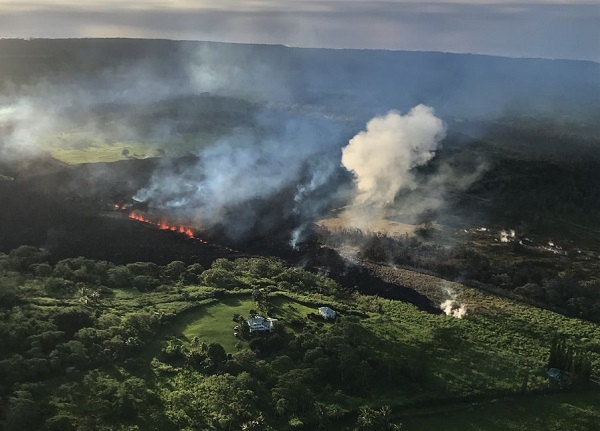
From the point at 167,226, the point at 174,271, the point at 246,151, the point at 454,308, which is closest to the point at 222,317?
the point at 174,271

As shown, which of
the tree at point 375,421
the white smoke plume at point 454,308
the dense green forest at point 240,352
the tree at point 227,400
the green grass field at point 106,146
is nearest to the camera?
the tree at point 227,400

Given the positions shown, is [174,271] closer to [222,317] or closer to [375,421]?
[222,317]

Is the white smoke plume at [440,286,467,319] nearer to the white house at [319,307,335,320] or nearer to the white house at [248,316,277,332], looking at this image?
the white house at [319,307,335,320]

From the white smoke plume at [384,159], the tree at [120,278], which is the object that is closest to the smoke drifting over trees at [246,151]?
the white smoke plume at [384,159]

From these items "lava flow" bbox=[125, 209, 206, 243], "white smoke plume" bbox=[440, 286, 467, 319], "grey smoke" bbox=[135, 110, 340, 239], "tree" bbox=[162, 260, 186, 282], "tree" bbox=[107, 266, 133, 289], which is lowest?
"white smoke plume" bbox=[440, 286, 467, 319]

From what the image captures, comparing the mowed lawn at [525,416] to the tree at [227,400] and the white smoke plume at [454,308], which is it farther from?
the white smoke plume at [454,308]

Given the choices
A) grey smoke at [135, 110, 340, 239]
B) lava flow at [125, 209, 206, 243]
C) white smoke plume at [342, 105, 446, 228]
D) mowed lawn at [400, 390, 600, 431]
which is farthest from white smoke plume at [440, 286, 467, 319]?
lava flow at [125, 209, 206, 243]
